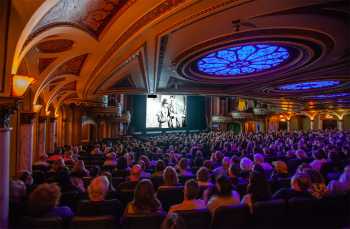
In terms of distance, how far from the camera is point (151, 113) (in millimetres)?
32188

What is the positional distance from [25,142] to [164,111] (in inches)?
987

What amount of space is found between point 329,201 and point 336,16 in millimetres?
4802

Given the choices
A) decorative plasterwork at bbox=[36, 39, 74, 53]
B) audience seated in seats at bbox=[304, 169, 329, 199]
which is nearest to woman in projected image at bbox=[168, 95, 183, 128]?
decorative plasterwork at bbox=[36, 39, 74, 53]

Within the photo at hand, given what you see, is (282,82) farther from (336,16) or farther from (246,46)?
(336,16)

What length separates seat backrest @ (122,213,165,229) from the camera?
2.75 metres

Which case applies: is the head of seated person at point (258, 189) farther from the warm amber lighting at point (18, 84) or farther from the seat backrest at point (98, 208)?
the warm amber lighting at point (18, 84)

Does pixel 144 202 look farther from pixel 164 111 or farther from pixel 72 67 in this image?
pixel 164 111

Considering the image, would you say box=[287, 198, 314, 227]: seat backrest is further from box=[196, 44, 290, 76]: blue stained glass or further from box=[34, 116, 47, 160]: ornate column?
box=[34, 116, 47, 160]: ornate column

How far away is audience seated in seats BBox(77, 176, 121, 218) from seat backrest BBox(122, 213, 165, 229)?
578mm

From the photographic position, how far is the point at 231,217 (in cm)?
299

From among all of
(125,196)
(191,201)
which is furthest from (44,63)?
(191,201)

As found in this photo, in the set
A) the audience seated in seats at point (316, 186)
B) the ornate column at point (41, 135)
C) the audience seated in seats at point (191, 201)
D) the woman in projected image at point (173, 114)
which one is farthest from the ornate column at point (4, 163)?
the woman in projected image at point (173, 114)

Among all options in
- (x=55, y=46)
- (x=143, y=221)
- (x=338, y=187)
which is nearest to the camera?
(x=143, y=221)

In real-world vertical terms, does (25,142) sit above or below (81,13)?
below
